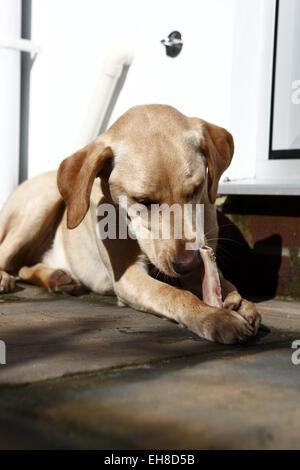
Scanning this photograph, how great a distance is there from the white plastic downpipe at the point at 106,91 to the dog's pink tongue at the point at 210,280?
228 cm

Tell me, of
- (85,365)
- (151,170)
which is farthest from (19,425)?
(151,170)

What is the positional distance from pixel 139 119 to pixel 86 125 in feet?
5.94

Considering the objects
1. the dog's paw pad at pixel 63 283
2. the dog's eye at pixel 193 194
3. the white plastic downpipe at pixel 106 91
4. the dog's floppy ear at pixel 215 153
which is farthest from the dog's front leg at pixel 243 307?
the white plastic downpipe at pixel 106 91

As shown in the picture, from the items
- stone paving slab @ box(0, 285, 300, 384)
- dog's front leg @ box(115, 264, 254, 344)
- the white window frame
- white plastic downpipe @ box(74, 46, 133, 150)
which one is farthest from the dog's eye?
white plastic downpipe @ box(74, 46, 133, 150)

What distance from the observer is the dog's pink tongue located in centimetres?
309

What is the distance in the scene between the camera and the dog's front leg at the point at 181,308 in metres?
2.68

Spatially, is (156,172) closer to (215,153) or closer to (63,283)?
(215,153)

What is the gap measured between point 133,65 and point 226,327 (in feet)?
9.33

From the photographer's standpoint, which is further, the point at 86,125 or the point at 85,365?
the point at 86,125

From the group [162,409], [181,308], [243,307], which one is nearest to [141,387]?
[162,409]

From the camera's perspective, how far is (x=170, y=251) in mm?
3100

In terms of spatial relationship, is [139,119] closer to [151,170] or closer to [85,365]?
[151,170]

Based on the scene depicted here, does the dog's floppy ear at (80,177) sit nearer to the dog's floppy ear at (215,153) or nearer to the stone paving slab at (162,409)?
the dog's floppy ear at (215,153)

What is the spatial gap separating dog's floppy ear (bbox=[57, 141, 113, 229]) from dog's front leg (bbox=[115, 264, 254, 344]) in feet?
1.43
